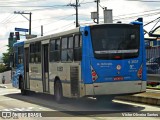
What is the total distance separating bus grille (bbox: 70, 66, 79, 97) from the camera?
15.3m

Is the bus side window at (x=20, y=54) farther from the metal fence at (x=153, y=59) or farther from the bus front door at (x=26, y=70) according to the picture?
the metal fence at (x=153, y=59)

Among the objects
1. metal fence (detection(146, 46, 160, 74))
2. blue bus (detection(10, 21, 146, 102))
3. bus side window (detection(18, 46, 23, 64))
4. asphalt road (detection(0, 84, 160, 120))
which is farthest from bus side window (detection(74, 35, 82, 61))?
bus side window (detection(18, 46, 23, 64))

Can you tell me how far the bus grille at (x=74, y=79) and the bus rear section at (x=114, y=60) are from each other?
722mm

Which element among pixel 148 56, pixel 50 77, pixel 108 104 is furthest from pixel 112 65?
pixel 148 56

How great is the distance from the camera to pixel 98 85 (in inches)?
572

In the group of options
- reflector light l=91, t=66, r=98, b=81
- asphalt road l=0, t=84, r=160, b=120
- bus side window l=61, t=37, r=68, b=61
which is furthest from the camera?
bus side window l=61, t=37, r=68, b=61

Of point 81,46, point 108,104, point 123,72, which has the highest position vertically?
point 81,46

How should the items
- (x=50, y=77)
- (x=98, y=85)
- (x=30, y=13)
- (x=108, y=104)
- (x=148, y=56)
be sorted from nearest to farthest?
(x=98, y=85) < (x=108, y=104) < (x=50, y=77) < (x=148, y=56) < (x=30, y=13)

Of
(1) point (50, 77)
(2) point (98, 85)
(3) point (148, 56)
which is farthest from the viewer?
(3) point (148, 56)

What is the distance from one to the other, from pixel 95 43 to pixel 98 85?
153cm

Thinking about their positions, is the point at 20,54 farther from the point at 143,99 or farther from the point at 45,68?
the point at 143,99

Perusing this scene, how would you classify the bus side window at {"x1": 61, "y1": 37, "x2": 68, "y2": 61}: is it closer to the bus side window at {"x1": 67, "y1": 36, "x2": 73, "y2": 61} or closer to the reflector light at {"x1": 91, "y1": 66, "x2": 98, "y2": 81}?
the bus side window at {"x1": 67, "y1": 36, "x2": 73, "y2": 61}

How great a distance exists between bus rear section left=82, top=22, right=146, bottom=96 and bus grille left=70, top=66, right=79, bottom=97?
0.72m

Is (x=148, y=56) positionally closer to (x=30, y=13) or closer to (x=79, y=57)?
(x=79, y=57)
